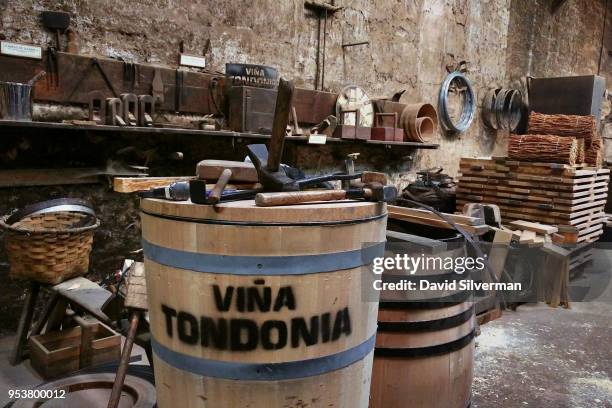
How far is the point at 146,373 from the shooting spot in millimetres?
2285

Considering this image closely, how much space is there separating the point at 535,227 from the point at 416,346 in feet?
10.9

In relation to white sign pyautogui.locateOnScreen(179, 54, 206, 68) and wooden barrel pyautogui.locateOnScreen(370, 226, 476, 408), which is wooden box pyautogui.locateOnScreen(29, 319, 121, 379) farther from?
white sign pyautogui.locateOnScreen(179, 54, 206, 68)

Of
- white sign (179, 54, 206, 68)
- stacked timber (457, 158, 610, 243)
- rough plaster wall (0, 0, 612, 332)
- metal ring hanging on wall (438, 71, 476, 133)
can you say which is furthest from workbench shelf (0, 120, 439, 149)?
metal ring hanging on wall (438, 71, 476, 133)

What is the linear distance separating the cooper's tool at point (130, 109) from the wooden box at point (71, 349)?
55.3 inches

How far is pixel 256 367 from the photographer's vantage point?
4.40ft

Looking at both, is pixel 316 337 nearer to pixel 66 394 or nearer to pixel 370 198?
pixel 370 198

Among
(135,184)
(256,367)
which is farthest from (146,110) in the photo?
(256,367)

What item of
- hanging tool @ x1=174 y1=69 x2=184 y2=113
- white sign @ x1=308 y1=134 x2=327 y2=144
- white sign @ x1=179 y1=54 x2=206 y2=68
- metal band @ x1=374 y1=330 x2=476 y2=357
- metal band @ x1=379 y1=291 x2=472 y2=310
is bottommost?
metal band @ x1=374 y1=330 x2=476 y2=357

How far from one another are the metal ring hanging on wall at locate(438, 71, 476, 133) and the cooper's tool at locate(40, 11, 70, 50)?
4715 millimetres

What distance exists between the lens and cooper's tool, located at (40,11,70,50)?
3.37 m

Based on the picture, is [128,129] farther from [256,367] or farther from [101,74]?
[256,367]

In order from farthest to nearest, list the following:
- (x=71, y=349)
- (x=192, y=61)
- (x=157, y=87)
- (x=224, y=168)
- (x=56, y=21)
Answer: (x=192, y=61)
(x=157, y=87)
(x=56, y=21)
(x=71, y=349)
(x=224, y=168)

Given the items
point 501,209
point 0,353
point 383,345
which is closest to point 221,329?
point 383,345

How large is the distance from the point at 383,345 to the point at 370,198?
30.7 inches
